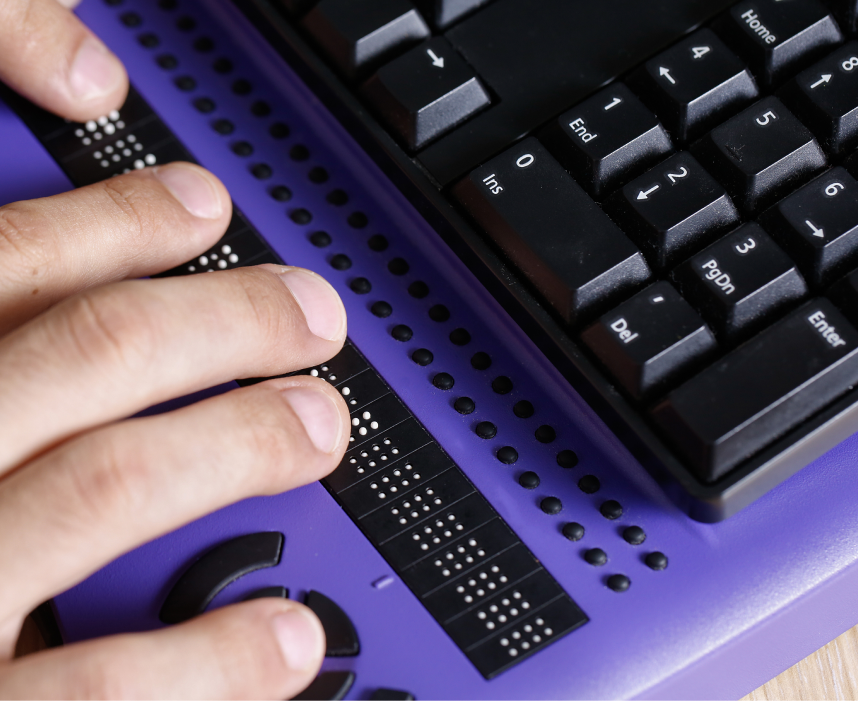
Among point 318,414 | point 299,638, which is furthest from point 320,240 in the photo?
point 299,638

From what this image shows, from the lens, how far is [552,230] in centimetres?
42

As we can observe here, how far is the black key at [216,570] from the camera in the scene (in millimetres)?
401

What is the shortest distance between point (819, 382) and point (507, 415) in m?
0.15

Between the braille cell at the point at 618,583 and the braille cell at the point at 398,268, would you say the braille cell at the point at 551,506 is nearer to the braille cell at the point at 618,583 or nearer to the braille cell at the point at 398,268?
the braille cell at the point at 618,583

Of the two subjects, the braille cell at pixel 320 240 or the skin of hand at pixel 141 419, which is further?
the braille cell at pixel 320 240

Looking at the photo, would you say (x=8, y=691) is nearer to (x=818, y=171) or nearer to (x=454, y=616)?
(x=454, y=616)

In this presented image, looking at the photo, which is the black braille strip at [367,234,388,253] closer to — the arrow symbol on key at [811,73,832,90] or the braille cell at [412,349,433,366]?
the braille cell at [412,349,433,366]

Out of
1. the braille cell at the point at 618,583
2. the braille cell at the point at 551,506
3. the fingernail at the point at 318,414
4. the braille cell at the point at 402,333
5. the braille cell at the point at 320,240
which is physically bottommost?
the braille cell at the point at 618,583

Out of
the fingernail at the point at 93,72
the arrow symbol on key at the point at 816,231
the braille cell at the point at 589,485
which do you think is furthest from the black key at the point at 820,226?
the fingernail at the point at 93,72

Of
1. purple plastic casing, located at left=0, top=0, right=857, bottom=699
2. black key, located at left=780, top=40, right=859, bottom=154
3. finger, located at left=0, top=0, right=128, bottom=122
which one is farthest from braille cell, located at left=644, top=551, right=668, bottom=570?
finger, located at left=0, top=0, right=128, bottom=122

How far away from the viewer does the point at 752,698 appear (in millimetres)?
449

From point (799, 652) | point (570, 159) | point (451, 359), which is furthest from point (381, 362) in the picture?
point (799, 652)

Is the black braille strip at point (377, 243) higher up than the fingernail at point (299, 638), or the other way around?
the black braille strip at point (377, 243)

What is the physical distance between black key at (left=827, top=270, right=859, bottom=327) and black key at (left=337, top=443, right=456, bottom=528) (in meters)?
0.19
